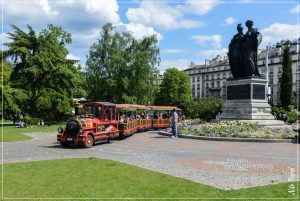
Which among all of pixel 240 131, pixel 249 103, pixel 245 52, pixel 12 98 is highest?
pixel 245 52

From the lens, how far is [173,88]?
89188 millimetres

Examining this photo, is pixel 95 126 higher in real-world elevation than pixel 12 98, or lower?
lower

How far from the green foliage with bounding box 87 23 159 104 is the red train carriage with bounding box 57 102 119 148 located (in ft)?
96.5

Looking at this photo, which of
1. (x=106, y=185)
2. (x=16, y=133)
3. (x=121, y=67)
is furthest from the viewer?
(x=121, y=67)

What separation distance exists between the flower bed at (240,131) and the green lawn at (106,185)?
1206cm

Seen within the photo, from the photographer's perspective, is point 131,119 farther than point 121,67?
No

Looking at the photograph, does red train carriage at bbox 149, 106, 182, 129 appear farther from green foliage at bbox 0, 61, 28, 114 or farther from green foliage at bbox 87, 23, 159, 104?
green foliage at bbox 0, 61, 28, 114

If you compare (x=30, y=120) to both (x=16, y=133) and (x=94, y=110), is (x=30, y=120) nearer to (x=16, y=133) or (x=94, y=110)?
(x=16, y=133)

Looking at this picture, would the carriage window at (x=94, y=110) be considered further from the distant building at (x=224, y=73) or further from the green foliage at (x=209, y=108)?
the distant building at (x=224, y=73)

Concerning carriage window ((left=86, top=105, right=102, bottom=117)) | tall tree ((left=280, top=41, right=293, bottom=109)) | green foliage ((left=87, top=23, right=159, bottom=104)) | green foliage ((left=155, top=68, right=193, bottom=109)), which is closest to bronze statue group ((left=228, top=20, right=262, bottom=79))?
carriage window ((left=86, top=105, right=102, bottom=117))

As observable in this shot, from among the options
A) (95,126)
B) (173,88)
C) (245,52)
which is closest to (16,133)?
(95,126)

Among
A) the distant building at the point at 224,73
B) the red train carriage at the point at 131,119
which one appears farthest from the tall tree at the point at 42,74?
the distant building at the point at 224,73

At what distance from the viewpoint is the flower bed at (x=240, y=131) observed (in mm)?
21498

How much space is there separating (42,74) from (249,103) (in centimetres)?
3209
